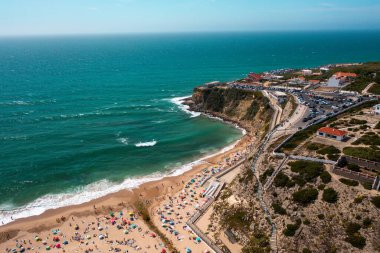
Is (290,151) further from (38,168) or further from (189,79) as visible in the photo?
(189,79)

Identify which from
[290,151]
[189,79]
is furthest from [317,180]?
[189,79]

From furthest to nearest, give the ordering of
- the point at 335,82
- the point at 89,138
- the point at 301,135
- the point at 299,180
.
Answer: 1. the point at 335,82
2. the point at 89,138
3. the point at 301,135
4. the point at 299,180

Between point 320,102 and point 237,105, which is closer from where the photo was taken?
point 320,102

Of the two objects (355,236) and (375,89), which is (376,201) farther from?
(375,89)

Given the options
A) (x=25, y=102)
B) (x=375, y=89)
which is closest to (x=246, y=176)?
(x=375, y=89)

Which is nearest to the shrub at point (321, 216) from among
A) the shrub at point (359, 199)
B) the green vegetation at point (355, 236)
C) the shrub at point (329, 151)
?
the green vegetation at point (355, 236)

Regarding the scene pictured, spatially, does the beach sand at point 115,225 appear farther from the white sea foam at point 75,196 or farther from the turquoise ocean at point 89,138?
the turquoise ocean at point 89,138
